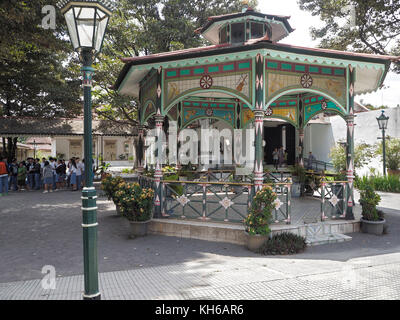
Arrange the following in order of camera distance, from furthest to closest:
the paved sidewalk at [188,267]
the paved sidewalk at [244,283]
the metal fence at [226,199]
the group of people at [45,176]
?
the group of people at [45,176], the metal fence at [226,199], the paved sidewalk at [188,267], the paved sidewalk at [244,283]

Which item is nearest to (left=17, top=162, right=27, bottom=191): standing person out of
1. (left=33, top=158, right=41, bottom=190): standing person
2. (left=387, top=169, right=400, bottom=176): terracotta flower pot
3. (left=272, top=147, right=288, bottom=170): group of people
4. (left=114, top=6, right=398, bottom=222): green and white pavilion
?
(left=33, top=158, right=41, bottom=190): standing person

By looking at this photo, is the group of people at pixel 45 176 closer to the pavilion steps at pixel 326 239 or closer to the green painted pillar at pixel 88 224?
the pavilion steps at pixel 326 239

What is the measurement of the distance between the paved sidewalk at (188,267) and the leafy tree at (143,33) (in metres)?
12.1

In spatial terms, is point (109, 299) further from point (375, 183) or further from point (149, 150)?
point (149, 150)

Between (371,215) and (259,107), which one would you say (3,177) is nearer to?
(259,107)

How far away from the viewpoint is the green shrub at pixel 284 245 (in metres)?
6.26

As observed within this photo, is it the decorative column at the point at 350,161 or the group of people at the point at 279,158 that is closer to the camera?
the decorative column at the point at 350,161

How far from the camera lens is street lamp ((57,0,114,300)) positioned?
3295 mm

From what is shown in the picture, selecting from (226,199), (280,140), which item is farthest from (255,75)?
(280,140)

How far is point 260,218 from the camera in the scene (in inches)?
249

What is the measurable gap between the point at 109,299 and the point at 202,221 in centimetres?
388

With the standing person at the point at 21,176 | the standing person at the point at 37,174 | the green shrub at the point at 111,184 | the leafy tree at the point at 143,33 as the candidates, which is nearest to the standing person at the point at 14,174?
the standing person at the point at 21,176

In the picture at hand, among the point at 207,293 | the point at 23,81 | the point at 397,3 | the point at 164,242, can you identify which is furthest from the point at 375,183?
the point at 23,81

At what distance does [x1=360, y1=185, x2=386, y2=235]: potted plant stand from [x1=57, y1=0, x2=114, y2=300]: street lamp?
6945 millimetres
